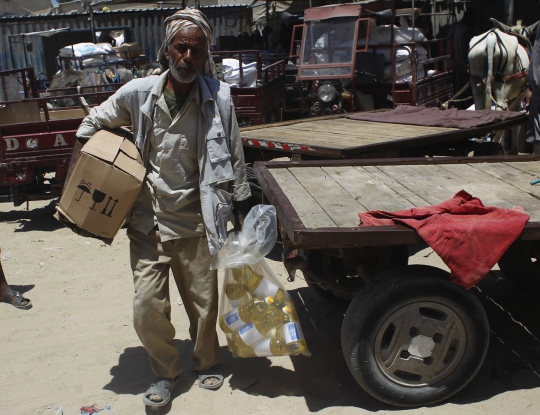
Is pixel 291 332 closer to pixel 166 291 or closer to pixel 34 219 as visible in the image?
pixel 166 291

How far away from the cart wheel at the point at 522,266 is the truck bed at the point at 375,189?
1.87 ft

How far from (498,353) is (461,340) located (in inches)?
28.7

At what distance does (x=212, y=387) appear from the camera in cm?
330

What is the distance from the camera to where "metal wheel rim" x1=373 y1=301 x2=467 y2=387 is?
2.96 m

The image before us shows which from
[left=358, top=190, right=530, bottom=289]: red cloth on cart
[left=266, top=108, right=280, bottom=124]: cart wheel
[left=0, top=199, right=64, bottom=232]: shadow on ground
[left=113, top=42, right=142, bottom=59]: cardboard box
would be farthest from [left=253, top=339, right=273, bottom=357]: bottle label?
[left=113, top=42, right=142, bottom=59]: cardboard box

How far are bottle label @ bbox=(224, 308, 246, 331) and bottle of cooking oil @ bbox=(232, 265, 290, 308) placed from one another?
5.7 inches

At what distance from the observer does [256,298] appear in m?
3.20

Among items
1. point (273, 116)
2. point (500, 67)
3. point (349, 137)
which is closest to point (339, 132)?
point (349, 137)

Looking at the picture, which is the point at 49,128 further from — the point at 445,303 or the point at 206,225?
the point at 445,303

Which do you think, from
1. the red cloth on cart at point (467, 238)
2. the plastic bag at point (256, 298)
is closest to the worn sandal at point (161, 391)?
the plastic bag at point (256, 298)

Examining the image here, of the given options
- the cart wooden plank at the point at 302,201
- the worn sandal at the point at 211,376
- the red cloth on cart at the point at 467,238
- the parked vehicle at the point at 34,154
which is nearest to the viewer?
the red cloth on cart at the point at 467,238

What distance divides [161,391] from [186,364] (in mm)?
477

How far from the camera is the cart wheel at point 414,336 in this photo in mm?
2902

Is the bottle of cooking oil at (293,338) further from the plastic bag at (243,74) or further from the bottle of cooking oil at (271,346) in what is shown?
the plastic bag at (243,74)
